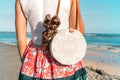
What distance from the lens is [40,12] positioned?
1.16 meters

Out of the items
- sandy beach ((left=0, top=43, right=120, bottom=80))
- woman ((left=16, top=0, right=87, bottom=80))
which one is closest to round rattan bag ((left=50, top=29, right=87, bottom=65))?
woman ((left=16, top=0, right=87, bottom=80))

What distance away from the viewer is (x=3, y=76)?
Result: 173 inches

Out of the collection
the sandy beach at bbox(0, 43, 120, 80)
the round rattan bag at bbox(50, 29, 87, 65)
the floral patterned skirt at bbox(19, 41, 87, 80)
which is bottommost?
the sandy beach at bbox(0, 43, 120, 80)

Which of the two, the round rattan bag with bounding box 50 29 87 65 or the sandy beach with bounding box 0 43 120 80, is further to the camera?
the sandy beach with bounding box 0 43 120 80

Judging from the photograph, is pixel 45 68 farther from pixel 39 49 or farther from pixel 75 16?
pixel 75 16

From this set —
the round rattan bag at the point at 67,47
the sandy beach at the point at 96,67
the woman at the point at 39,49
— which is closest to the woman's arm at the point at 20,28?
the woman at the point at 39,49

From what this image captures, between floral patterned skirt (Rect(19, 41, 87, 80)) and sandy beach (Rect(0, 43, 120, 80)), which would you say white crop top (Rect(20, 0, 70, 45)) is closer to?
floral patterned skirt (Rect(19, 41, 87, 80))

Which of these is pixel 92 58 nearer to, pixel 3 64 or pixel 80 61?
pixel 3 64

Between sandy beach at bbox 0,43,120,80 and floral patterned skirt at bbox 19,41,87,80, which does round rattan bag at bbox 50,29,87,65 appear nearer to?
floral patterned skirt at bbox 19,41,87,80

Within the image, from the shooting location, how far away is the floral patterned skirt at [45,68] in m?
1.15

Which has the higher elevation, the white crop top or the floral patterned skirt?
the white crop top

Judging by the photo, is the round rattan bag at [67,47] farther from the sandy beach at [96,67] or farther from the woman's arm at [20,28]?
the sandy beach at [96,67]

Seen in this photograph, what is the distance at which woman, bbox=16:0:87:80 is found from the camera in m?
1.15

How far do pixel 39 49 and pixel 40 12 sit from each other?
0.13 m
